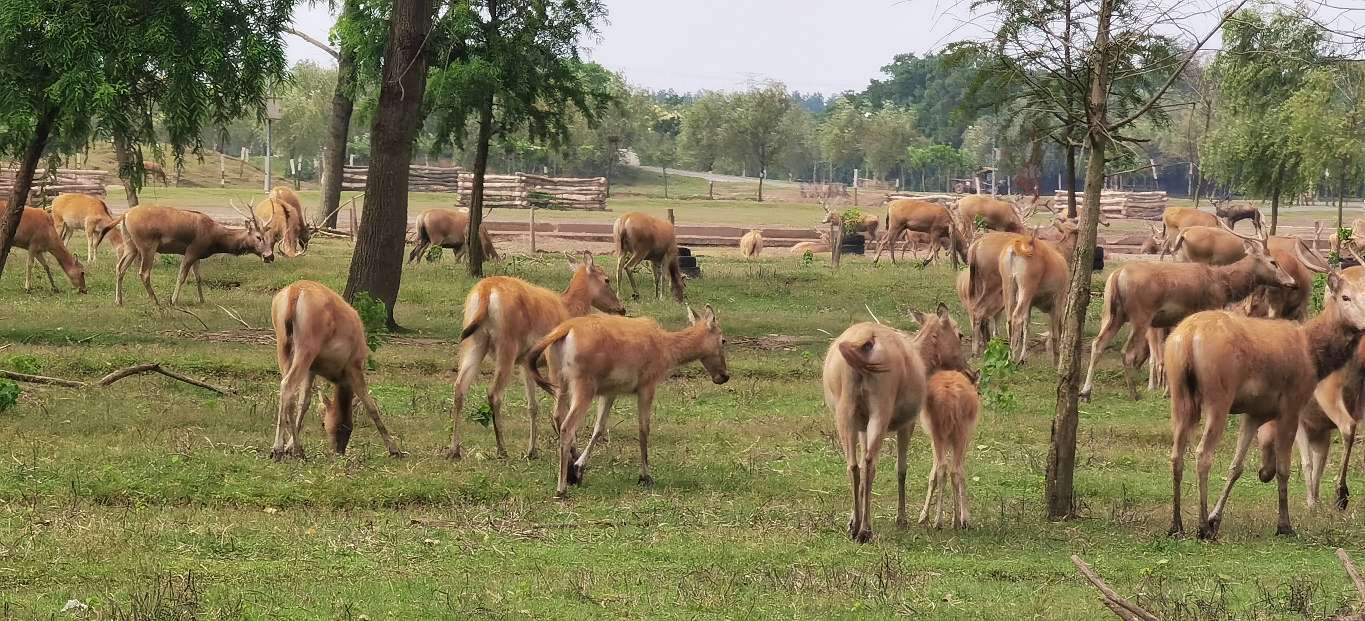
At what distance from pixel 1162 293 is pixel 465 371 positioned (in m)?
8.75

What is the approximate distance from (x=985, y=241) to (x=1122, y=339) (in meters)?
3.23

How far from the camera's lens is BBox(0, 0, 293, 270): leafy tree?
17.7m

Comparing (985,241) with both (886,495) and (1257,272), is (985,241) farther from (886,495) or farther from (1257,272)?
(886,495)

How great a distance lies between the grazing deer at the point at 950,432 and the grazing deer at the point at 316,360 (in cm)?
449

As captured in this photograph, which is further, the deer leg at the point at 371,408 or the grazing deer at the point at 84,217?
the grazing deer at the point at 84,217

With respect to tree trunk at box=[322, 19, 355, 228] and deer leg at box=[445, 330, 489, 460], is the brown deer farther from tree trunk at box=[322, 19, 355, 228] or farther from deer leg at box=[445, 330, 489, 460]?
deer leg at box=[445, 330, 489, 460]

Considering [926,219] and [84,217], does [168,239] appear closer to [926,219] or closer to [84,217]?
[84,217]

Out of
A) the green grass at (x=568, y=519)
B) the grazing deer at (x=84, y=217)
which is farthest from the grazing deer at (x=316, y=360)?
the grazing deer at (x=84, y=217)

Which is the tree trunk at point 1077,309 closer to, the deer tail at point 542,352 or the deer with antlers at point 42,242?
the deer tail at point 542,352

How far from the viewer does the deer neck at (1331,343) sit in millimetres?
12055

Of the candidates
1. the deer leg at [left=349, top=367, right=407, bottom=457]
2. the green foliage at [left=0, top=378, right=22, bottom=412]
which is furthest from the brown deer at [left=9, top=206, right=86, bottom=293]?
the deer leg at [left=349, top=367, right=407, bottom=457]

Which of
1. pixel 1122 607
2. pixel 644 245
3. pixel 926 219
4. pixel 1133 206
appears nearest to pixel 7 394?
pixel 1122 607

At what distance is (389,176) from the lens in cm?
2075

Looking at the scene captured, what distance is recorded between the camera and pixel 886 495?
12805 millimetres
